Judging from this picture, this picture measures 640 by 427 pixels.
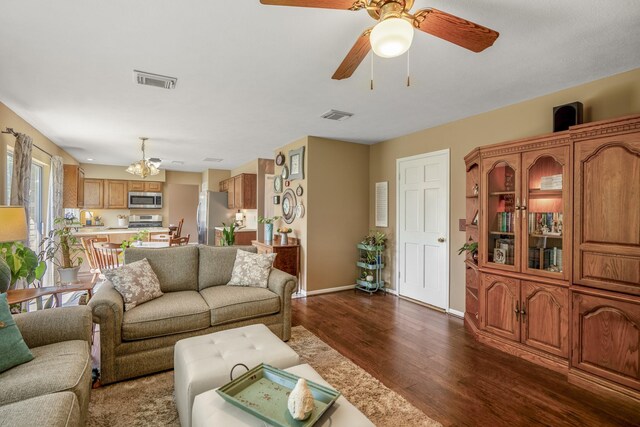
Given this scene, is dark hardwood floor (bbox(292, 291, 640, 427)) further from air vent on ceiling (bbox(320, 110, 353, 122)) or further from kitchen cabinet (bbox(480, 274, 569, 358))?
air vent on ceiling (bbox(320, 110, 353, 122))

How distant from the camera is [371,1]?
4.70 feet

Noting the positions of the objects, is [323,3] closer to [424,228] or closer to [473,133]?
[473,133]

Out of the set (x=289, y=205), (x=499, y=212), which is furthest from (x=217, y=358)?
(x=289, y=205)

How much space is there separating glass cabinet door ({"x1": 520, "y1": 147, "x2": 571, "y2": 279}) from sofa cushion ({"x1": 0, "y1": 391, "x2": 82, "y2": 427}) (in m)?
3.34

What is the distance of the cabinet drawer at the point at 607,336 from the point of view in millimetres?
2123

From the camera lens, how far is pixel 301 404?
123cm

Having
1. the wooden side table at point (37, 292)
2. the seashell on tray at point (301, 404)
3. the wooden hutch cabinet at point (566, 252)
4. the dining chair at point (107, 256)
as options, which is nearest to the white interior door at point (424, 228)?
the wooden hutch cabinet at point (566, 252)

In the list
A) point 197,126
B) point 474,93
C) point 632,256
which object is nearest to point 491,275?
point 632,256

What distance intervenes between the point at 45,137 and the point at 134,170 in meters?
1.28

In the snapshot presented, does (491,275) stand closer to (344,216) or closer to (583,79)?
(583,79)

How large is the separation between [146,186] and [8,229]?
21.6 ft

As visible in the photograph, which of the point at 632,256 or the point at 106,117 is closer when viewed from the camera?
the point at 632,256

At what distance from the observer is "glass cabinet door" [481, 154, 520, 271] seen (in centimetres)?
296

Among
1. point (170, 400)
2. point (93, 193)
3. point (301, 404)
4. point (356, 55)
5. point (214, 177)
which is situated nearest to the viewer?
point (301, 404)
